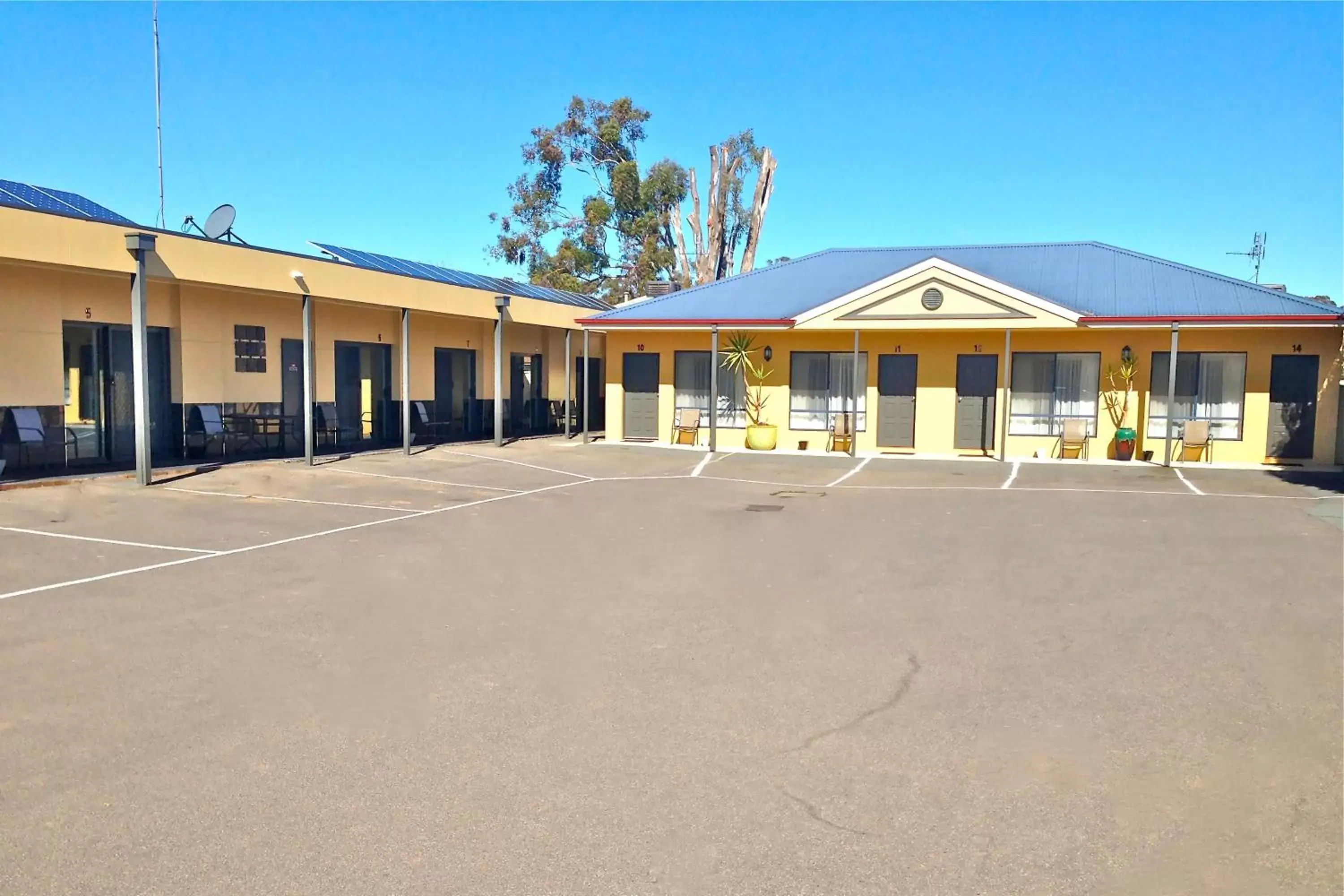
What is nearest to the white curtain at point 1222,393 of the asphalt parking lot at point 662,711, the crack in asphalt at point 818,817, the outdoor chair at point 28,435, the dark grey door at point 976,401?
the dark grey door at point 976,401

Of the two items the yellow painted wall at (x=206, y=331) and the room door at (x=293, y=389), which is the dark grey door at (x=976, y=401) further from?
the room door at (x=293, y=389)

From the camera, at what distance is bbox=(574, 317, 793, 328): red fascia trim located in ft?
72.1

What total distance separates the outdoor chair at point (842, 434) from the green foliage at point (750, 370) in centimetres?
167

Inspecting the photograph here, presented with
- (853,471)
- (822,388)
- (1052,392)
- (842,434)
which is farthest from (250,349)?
(1052,392)

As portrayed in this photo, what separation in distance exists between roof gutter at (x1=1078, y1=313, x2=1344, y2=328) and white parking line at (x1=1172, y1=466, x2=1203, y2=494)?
106 inches

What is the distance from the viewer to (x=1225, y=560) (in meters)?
9.73

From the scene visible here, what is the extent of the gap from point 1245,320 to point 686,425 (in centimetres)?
1143

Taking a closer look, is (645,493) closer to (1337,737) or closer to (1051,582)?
(1051,582)

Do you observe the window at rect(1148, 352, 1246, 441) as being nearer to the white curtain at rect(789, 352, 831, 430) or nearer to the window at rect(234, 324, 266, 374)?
the white curtain at rect(789, 352, 831, 430)

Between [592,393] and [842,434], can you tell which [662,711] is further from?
[592,393]

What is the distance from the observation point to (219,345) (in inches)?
686

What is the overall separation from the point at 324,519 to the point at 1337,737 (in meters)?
9.88

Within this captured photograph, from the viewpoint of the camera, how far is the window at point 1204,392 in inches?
808

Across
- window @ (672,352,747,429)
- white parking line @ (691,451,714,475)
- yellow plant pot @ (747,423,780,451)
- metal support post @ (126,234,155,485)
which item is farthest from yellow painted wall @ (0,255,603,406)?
yellow plant pot @ (747,423,780,451)
